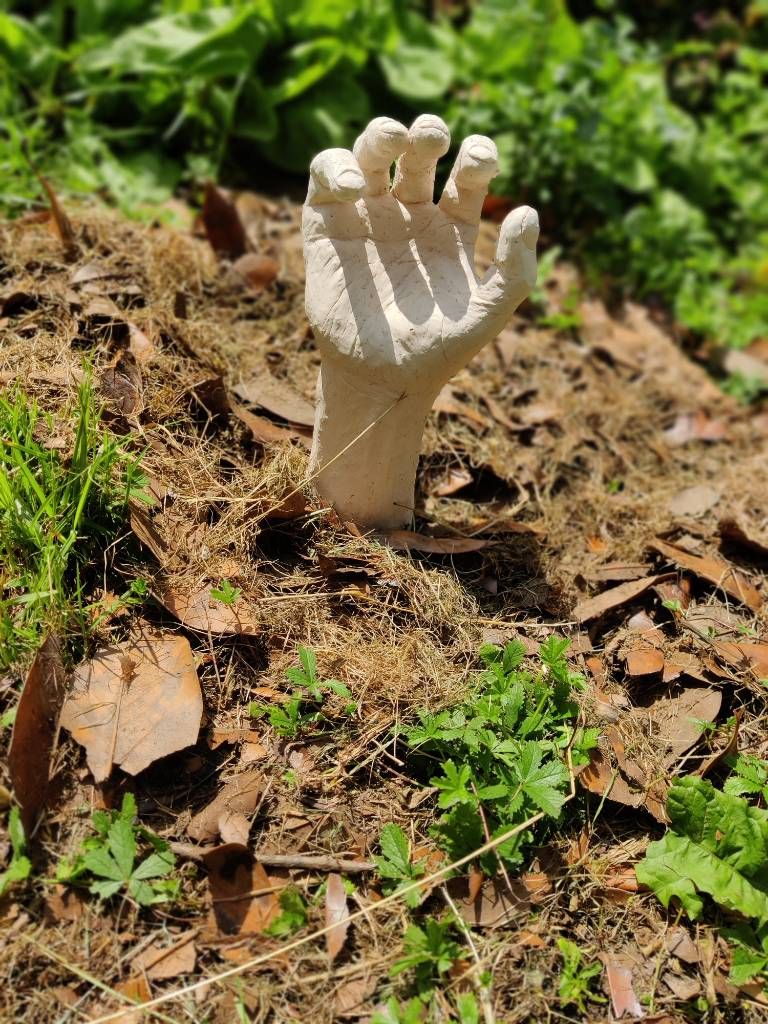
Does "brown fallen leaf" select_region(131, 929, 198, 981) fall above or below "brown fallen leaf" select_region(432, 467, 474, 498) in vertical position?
below

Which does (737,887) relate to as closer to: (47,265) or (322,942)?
(322,942)

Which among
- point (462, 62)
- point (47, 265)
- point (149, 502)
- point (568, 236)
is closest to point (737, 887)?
point (149, 502)

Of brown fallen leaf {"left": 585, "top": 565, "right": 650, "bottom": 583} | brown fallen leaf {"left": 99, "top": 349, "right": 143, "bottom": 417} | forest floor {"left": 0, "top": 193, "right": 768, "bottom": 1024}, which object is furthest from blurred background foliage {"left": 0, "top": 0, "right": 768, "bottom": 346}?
brown fallen leaf {"left": 585, "top": 565, "right": 650, "bottom": 583}

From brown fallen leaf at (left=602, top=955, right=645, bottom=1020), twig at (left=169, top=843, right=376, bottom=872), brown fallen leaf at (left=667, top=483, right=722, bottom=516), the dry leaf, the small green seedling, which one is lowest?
brown fallen leaf at (left=602, top=955, right=645, bottom=1020)

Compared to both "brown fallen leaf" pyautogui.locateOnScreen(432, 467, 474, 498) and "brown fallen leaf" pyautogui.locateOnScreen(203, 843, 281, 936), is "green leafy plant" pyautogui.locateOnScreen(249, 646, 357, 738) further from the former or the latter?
"brown fallen leaf" pyautogui.locateOnScreen(432, 467, 474, 498)

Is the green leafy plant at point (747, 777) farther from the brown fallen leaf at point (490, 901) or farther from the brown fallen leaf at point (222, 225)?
the brown fallen leaf at point (222, 225)

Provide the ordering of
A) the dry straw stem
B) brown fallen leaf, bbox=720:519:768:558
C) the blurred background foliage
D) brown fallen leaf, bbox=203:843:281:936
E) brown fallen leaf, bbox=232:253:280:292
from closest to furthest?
the dry straw stem, brown fallen leaf, bbox=203:843:281:936, brown fallen leaf, bbox=720:519:768:558, brown fallen leaf, bbox=232:253:280:292, the blurred background foliage

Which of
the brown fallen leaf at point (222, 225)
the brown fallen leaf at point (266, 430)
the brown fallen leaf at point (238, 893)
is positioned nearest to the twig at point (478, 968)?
the brown fallen leaf at point (238, 893)
